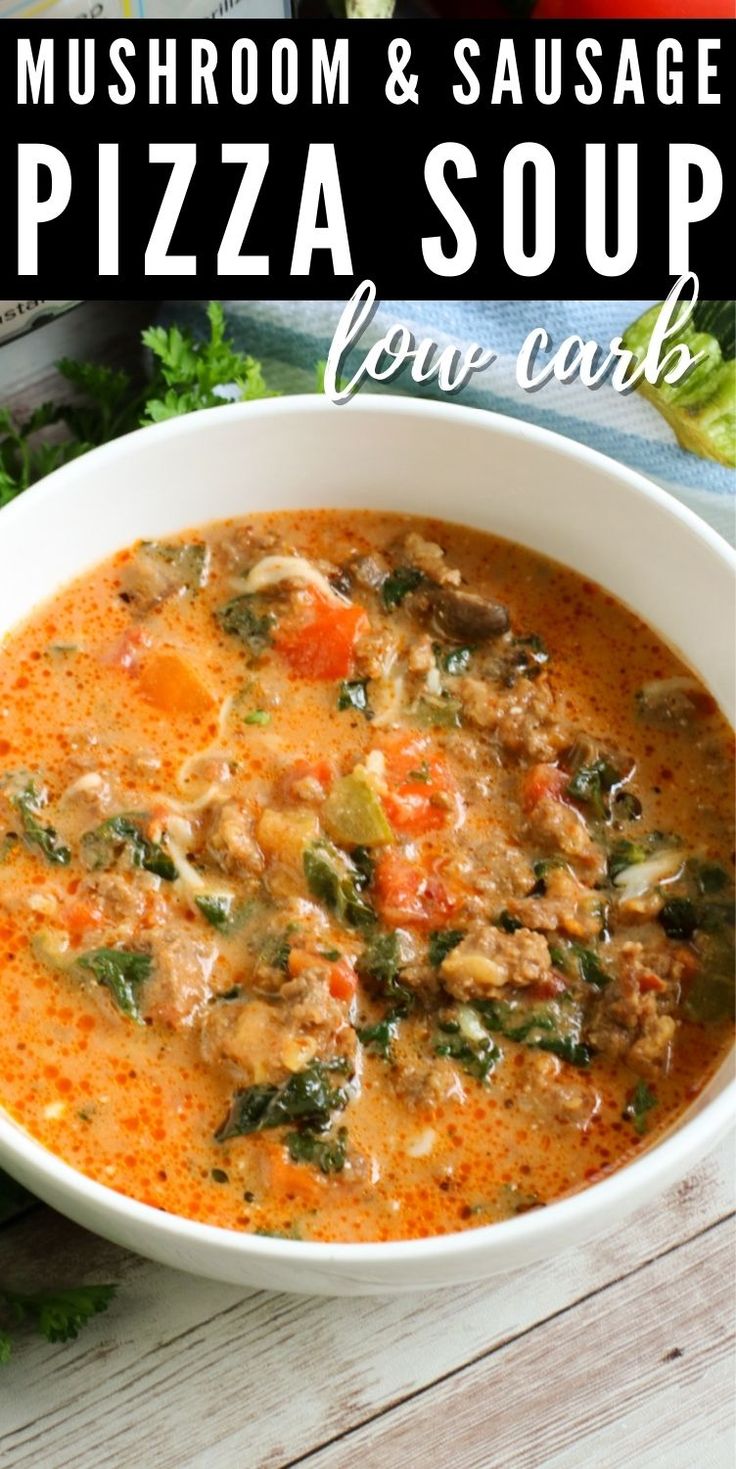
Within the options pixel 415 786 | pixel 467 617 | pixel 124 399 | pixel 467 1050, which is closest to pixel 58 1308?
pixel 467 1050

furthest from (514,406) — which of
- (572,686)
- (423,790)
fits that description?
(423,790)

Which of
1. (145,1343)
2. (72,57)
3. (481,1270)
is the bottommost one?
(145,1343)

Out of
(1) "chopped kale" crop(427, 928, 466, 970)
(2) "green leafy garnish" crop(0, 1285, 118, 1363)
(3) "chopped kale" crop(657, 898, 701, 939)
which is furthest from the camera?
(3) "chopped kale" crop(657, 898, 701, 939)

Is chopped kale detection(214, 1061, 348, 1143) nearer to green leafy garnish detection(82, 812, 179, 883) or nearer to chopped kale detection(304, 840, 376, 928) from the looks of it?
chopped kale detection(304, 840, 376, 928)

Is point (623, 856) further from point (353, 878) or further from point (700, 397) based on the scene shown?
point (700, 397)

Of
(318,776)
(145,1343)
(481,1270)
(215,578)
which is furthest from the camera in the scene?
(215,578)

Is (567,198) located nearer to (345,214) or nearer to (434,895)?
(345,214)

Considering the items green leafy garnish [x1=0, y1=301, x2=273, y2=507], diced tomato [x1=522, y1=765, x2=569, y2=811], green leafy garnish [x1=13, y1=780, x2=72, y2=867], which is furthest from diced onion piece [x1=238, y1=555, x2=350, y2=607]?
green leafy garnish [x1=13, y1=780, x2=72, y2=867]
